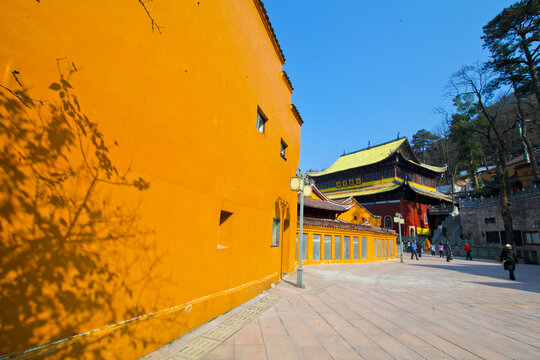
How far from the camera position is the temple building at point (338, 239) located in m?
15.3

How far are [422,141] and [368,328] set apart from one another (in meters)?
68.0

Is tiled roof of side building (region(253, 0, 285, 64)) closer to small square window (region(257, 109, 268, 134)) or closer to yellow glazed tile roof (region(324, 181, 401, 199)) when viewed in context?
small square window (region(257, 109, 268, 134))

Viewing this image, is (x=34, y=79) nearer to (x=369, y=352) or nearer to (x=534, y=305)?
(x=369, y=352)

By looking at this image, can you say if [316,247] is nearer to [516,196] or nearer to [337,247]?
[337,247]

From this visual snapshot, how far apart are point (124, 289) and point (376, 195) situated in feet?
120

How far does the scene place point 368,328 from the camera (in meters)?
4.81

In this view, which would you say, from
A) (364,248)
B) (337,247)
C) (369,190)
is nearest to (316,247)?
(337,247)

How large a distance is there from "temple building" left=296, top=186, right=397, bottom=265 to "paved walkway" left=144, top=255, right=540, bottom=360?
6531mm

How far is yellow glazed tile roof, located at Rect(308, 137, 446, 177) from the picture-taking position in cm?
3861

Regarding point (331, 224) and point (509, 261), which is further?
point (331, 224)

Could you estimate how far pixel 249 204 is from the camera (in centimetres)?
673

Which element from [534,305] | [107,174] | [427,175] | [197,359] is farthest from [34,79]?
[427,175]

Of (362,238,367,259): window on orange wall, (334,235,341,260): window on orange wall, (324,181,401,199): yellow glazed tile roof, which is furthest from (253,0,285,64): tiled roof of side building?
(324,181,401,199): yellow glazed tile roof

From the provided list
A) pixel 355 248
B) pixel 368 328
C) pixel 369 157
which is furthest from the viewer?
pixel 369 157
